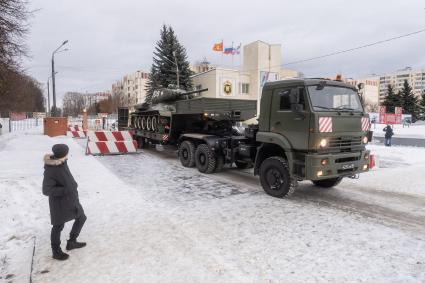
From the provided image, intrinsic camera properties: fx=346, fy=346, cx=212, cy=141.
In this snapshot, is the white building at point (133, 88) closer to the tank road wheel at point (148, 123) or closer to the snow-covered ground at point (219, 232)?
the tank road wheel at point (148, 123)

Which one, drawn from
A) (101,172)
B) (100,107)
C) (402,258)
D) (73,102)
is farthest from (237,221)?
(73,102)

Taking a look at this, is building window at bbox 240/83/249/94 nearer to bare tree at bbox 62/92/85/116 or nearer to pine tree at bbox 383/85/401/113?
pine tree at bbox 383/85/401/113

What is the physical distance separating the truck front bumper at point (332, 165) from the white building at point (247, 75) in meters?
37.7

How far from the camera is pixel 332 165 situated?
22.3 feet

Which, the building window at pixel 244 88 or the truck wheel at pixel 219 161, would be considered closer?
the truck wheel at pixel 219 161

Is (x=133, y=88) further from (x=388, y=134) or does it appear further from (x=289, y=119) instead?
(x=289, y=119)

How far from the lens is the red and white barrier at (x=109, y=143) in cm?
1368

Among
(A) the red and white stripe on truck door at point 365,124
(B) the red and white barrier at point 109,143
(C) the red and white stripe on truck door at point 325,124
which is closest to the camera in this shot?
(C) the red and white stripe on truck door at point 325,124

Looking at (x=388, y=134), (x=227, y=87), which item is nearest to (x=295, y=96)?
(x=388, y=134)

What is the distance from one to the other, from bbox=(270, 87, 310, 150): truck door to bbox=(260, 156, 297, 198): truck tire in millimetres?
542

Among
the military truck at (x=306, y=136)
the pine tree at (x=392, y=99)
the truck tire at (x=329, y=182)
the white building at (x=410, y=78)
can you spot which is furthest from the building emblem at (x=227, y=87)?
the white building at (x=410, y=78)

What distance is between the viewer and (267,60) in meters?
46.7

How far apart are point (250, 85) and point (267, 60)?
13.3ft

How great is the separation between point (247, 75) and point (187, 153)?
125ft
